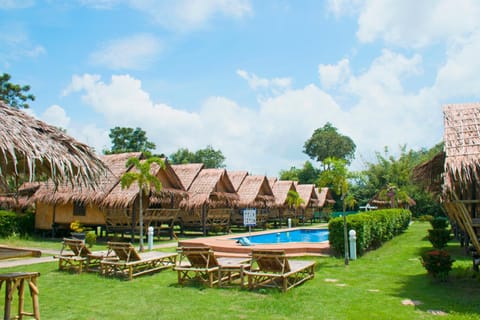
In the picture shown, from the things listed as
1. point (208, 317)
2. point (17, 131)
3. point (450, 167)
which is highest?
point (17, 131)

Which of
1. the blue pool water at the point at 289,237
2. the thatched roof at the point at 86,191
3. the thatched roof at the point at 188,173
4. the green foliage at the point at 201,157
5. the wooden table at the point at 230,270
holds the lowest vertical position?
the blue pool water at the point at 289,237

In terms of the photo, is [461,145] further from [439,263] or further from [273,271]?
[273,271]

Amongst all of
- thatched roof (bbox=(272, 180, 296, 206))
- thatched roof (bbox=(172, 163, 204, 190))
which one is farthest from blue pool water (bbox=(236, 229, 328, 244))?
thatched roof (bbox=(172, 163, 204, 190))

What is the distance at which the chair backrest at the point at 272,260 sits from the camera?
25.5ft

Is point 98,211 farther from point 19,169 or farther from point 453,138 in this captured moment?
point 453,138

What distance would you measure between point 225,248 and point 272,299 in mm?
6250

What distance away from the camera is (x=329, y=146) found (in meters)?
62.6

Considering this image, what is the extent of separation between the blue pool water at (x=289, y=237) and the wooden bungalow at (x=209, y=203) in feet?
9.13

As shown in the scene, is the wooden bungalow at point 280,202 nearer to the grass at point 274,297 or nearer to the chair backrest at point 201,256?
the grass at point 274,297

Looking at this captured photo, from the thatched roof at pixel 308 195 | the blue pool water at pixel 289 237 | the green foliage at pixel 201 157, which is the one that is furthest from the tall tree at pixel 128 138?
the blue pool water at pixel 289 237

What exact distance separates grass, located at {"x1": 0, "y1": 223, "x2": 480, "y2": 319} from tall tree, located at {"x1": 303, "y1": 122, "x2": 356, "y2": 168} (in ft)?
175

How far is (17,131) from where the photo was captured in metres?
6.02

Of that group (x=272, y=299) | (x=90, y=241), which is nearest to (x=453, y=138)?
(x=272, y=299)

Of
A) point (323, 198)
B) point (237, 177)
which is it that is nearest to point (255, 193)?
point (237, 177)
